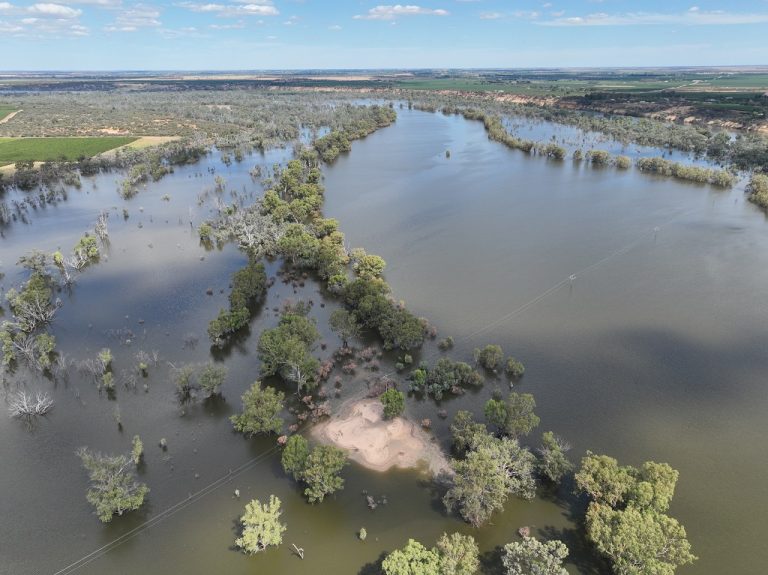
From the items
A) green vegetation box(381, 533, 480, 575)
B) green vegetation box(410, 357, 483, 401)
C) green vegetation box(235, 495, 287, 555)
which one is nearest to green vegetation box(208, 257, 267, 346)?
green vegetation box(410, 357, 483, 401)

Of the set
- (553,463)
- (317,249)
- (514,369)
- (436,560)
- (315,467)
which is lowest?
(436,560)

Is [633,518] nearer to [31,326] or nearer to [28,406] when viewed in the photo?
[28,406]

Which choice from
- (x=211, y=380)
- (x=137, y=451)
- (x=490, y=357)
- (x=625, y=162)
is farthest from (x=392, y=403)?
(x=625, y=162)

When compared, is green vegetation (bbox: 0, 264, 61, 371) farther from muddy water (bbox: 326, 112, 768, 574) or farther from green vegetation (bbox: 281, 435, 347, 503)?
muddy water (bbox: 326, 112, 768, 574)

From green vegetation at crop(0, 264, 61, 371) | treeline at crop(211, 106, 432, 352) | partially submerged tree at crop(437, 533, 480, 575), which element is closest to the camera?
partially submerged tree at crop(437, 533, 480, 575)

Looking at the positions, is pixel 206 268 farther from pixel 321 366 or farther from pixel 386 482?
pixel 386 482

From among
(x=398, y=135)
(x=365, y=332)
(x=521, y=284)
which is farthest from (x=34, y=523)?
(x=398, y=135)

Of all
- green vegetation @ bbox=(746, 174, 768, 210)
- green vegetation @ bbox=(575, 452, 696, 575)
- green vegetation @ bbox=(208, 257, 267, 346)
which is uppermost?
green vegetation @ bbox=(746, 174, 768, 210)
